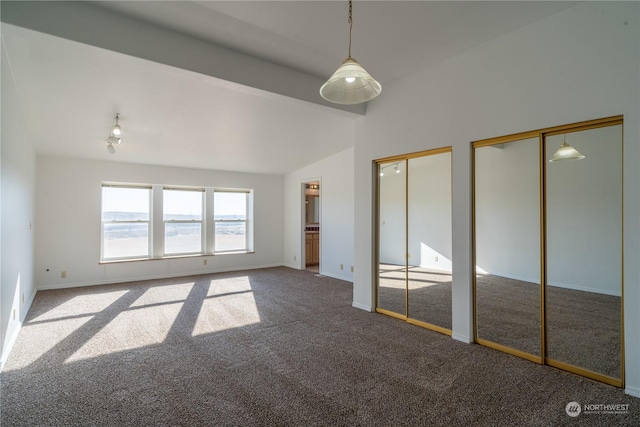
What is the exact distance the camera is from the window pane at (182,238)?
6.83 metres

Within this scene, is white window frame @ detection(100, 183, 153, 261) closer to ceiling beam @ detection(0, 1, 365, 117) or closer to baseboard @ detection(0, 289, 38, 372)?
baseboard @ detection(0, 289, 38, 372)

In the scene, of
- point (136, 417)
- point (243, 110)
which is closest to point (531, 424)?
point (136, 417)

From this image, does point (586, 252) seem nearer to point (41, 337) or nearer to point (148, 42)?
point (148, 42)

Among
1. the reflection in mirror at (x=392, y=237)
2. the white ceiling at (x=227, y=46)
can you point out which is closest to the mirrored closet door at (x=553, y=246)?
the reflection in mirror at (x=392, y=237)

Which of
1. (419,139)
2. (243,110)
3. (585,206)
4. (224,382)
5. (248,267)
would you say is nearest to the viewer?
(224,382)

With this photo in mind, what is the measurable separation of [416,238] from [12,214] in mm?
4428

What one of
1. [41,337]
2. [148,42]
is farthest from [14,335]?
[148,42]

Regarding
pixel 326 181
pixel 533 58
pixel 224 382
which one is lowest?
pixel 224 382

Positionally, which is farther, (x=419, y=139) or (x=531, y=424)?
(x=419, y=139)

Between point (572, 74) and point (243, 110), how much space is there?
138 inches

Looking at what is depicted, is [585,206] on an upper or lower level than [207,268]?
upper

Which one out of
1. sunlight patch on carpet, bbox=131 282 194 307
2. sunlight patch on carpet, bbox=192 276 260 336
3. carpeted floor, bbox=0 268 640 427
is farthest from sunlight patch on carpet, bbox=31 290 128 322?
sunlight patch on carpet, bbox=192 276 260 336

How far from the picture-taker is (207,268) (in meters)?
7.18

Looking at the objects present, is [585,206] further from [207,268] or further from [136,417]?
[207,268]
